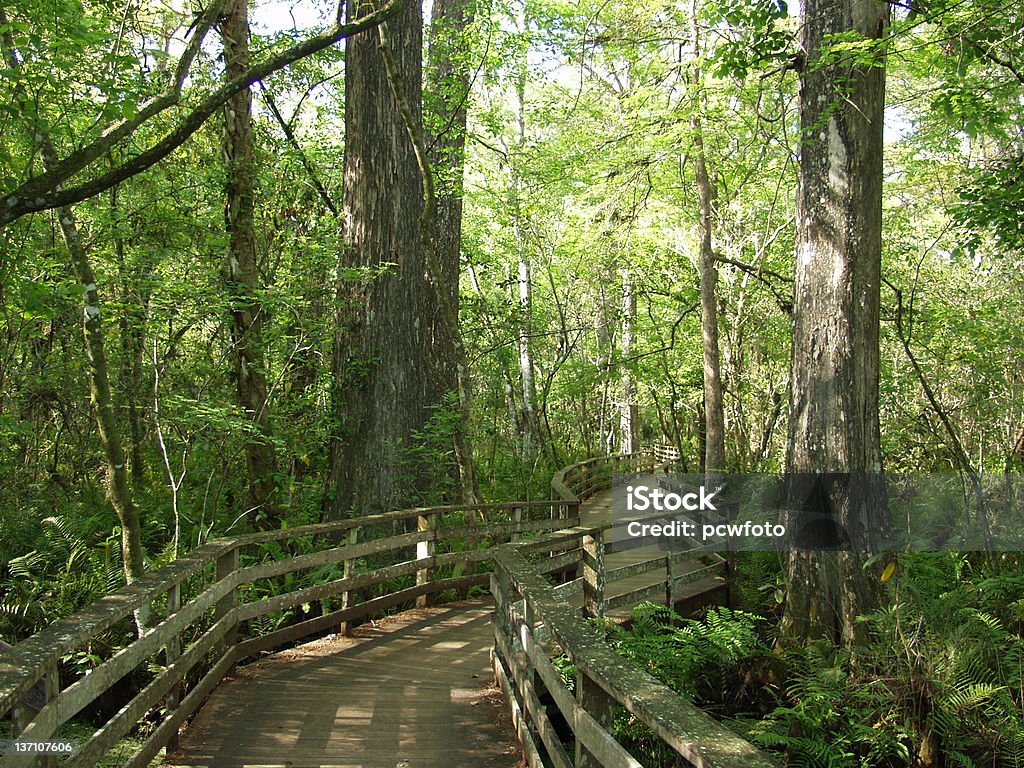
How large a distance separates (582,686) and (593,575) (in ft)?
13.1

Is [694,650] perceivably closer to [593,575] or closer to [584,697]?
[593,575]

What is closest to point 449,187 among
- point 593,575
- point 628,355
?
point 593,575

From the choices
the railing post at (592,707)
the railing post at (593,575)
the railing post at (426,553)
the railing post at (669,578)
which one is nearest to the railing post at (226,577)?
the railing post at (426,553)

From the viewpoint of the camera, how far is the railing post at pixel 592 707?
3.31 metres

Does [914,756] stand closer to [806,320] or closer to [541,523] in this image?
[806,320]

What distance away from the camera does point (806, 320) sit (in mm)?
8406

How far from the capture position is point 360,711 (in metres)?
5.75

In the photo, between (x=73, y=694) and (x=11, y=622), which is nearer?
(x=73, y=694)

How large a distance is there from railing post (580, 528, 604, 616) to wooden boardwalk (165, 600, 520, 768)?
112cm

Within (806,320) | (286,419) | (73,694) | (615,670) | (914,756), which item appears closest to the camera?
(615,670)

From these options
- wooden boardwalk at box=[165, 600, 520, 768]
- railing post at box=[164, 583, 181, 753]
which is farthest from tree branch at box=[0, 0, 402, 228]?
wooden boardwalk at box=[165, 600, 520, 768]

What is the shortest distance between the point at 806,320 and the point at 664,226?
35.8 ft

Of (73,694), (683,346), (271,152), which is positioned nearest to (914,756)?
(73,694)

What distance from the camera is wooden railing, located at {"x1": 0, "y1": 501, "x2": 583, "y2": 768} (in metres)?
3.39
